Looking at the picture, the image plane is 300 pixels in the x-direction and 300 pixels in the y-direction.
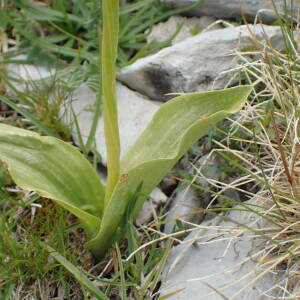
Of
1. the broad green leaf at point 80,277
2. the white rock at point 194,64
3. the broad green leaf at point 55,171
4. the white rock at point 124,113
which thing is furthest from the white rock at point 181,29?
the broad green leaf at point 80,277

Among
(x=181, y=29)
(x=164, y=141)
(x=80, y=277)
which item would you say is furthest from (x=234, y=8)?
(x=80, y=277)

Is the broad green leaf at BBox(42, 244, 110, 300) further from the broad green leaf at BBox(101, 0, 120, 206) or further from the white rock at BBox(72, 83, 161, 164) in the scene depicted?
the white rock at BBox(72, 83, 161, 164)

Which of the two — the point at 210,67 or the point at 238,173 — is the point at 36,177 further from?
the point at 210,67

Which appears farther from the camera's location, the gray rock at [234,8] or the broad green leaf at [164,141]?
the gray rock at [234,8]

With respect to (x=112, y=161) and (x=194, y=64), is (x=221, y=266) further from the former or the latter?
(x=194, y=64)

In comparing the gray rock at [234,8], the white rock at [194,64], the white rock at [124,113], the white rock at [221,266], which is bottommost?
the white rock at [221,266]

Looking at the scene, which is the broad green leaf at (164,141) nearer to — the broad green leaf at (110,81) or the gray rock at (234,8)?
the broad green leaf at (110,81)

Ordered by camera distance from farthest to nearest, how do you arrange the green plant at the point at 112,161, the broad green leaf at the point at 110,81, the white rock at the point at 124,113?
the white rock at the point at 124,113 < the green plant at the point at 112,161 < the broad green leaf at the point at 110,81

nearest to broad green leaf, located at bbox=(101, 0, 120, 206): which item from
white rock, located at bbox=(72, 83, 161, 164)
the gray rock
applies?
white rock, located at bbox=(72, 83, 161, 164)
